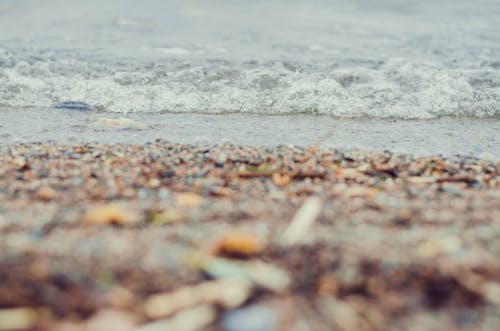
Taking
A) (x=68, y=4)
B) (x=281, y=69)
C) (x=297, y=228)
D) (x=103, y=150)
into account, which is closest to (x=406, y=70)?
(x=281, y=69)

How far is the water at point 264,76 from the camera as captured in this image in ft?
15.6

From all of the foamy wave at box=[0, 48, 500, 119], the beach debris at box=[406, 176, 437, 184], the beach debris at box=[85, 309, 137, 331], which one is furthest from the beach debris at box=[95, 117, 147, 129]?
the beach debris at box=[85, 309, 137, 331]

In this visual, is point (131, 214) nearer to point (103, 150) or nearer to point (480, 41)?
point (103, 150)

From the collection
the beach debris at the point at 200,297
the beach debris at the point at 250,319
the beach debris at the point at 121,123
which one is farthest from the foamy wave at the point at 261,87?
the beach debris at the point at 250,319

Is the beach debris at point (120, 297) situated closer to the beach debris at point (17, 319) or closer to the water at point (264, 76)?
the beach debris at point (17, 319)

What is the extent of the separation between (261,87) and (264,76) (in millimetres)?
266

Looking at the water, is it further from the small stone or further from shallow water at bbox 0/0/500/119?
the small stone

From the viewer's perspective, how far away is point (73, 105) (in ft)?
17.6

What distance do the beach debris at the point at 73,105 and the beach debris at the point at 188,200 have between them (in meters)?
3.24

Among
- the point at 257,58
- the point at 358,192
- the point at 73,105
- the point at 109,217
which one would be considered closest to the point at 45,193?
the point at 109,217

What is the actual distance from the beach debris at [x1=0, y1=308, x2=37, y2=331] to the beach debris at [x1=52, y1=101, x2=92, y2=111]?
14.0 ft

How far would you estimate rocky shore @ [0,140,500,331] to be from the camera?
1.30m

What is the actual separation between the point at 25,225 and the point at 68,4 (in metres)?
13.0

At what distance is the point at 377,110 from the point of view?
525 centimetres
